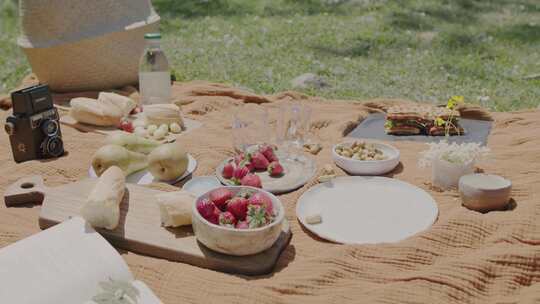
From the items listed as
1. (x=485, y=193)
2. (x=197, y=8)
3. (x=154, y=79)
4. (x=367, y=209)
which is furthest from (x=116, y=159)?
(x=197, y=8)

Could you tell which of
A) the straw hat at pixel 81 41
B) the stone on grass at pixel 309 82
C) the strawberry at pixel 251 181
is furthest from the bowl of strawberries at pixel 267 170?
the stone on grass at pixel 309 82

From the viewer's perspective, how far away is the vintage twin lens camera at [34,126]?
260 cm

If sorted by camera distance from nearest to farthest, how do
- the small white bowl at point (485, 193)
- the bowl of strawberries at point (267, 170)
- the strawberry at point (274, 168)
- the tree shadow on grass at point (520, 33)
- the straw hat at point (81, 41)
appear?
the small white bowl at point (485, 193)
the bowl of strawberries at point (267, 170)
the strawberry at point (274, 168)
the straw hat at point (81, 41)
the tree shadow on grass at point (520, 33)

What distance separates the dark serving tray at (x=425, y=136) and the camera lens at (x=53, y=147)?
1633 mm

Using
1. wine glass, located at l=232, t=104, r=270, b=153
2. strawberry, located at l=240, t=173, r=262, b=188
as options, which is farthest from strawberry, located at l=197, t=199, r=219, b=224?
wine glass, located at l=232, t=104, r=270, b=153

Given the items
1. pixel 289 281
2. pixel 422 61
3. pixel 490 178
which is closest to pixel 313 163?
pixel 490 178

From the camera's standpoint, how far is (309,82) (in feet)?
15.7

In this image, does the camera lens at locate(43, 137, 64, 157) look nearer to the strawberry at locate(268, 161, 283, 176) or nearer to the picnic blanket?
the picnic blanket

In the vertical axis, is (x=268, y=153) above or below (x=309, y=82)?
above

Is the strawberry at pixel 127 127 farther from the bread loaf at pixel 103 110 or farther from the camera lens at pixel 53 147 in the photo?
the camera lens at pixel 53 147

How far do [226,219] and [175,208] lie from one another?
0.76 feet

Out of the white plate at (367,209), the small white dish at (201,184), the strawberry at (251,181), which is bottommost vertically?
the white plate at (367,209)

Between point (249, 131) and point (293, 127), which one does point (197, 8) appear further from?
point (249, 131)

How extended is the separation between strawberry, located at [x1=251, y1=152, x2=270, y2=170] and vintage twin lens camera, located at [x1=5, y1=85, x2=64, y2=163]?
3.44 feet
